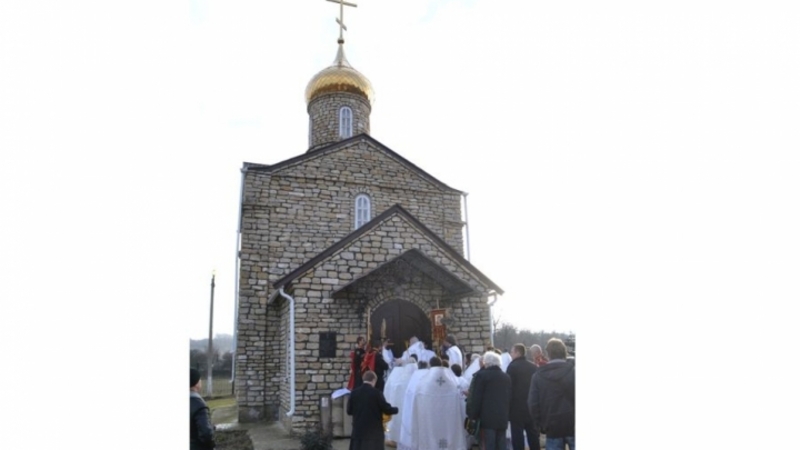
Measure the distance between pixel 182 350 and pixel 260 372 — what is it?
9.30 meters

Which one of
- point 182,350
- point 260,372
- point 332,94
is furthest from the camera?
point 332,94

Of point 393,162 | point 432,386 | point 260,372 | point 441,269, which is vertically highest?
point 393,162

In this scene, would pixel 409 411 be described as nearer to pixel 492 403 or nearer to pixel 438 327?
pixel 492 403

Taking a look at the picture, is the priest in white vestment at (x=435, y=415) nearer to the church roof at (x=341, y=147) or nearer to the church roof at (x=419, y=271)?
the church roof at (x=419, y=271)

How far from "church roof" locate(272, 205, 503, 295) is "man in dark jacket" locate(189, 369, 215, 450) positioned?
4.76 m

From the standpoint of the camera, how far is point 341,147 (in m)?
13.3

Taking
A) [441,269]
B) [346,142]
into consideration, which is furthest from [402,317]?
[346,142]

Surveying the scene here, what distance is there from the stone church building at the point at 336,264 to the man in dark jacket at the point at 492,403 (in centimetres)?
345

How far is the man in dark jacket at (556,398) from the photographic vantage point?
3738 mm

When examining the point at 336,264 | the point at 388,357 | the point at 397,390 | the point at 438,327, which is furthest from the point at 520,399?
the point at 336,264

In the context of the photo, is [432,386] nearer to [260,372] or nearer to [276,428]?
[276,428]

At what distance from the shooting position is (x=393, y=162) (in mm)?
13867

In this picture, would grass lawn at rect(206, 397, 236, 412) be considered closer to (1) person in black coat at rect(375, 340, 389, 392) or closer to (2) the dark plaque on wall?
(2) the dark plaque on wall

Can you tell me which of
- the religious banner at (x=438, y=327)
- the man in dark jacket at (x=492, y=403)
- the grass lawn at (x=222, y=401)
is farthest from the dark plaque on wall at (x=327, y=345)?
the grass lawn at (x=222, y=401)
